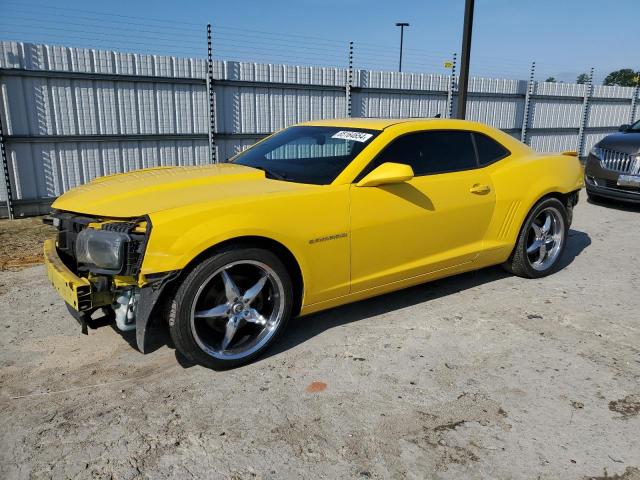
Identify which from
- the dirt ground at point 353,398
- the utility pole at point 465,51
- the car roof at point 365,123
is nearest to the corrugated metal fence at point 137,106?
the utility pole at point 465,51

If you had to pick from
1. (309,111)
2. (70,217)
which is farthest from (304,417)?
(309,111)

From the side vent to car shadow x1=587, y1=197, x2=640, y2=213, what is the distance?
5.45m

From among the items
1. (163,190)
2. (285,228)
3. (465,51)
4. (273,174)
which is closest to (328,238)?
(285,228)

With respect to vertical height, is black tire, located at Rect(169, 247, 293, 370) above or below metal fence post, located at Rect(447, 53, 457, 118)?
below

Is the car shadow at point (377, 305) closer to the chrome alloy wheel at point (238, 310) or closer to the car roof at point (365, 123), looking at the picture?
the chrome alloy wheel at point (238, 310)

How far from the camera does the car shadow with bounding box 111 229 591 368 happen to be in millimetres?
3654

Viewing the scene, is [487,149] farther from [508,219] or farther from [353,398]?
[353,398]

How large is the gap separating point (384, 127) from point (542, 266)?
2.38 meters

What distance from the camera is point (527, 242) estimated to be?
500 centimetres

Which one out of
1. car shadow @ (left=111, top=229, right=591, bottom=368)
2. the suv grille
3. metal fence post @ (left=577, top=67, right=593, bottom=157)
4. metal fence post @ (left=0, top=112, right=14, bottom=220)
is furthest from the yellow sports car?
metal fence post @ (left=577, top=67, right=593, bottom=157)

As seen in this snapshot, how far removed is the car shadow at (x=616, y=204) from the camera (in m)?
8.98

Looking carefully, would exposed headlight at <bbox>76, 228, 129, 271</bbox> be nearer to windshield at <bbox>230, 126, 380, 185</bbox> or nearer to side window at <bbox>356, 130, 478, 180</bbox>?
windshield at <bbox>230, 126, 380, 185</bbox>

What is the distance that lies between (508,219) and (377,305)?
4.67ft

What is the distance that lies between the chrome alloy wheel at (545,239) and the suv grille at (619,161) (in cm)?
407
